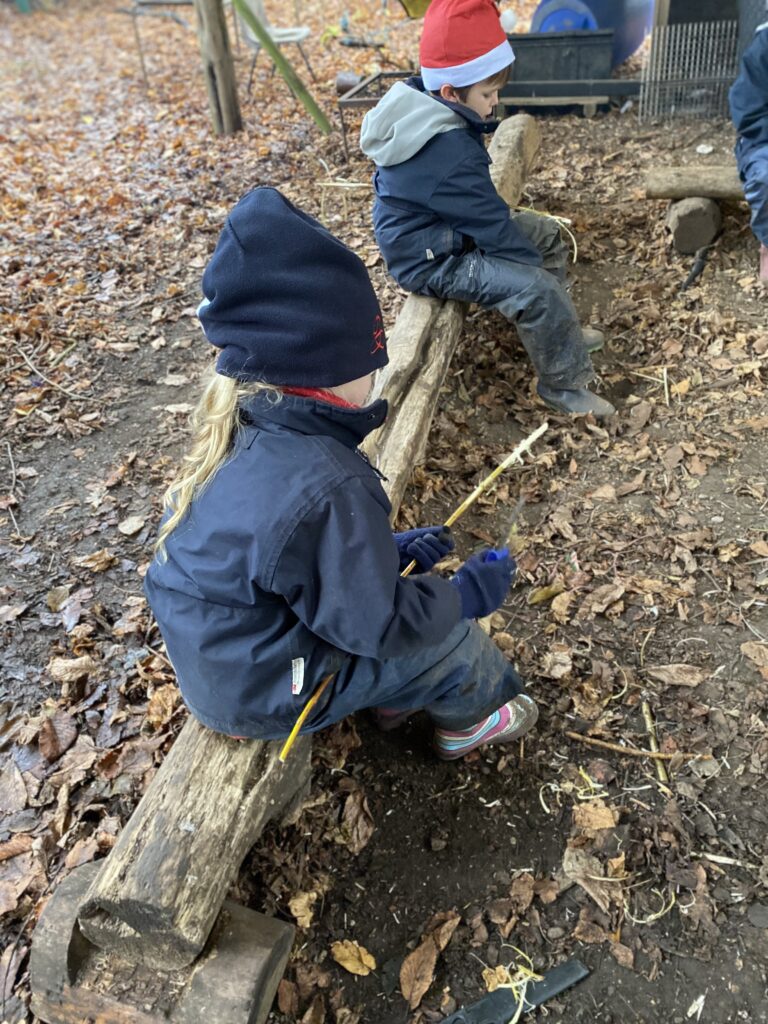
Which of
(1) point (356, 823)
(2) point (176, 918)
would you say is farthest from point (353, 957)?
(2) point (176, 918)

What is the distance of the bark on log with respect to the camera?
10.3 ft

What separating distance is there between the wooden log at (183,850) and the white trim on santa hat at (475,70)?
309 centimetres

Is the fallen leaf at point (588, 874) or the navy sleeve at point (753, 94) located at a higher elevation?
the navy sleeve at point (753, 94)

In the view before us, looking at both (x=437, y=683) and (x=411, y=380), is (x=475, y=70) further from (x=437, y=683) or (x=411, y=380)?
A: (x=437, y=683)

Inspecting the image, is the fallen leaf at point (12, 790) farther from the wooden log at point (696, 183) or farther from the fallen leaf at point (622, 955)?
the wooden log at point (696, 183)

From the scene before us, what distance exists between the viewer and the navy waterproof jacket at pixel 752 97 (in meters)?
4.35

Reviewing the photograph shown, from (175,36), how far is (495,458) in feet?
38.2

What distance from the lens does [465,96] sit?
147 inches

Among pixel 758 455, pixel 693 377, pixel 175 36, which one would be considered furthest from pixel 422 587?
pixel 175 36

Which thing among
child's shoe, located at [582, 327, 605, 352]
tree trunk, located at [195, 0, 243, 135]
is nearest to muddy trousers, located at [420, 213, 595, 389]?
child's shoe, located at [582, 327, 605, 352]

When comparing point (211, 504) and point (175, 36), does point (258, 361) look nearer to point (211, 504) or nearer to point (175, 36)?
point (211, 504)

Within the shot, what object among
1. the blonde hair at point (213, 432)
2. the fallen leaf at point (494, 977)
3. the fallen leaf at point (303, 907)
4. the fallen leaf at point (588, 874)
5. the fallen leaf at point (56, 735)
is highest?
the blonde hair at point (213, 432)

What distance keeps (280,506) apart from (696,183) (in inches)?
167

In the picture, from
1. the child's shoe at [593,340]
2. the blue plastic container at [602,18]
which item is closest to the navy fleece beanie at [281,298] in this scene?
the child's shoe at [593,340]
